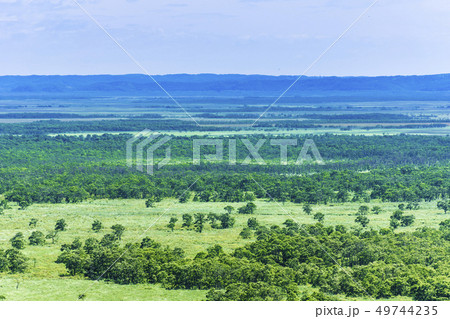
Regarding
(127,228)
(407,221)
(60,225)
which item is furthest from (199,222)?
(407,221)

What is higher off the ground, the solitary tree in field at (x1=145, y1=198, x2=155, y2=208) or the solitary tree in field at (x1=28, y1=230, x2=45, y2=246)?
the solitary tree in field at (x1=28, y1=230, x2=45, y2=246)

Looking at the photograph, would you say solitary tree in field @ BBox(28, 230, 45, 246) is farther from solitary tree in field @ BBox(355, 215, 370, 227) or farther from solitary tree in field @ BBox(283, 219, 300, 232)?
solitary tree in field @ BBox(355, 215, 370, 227)

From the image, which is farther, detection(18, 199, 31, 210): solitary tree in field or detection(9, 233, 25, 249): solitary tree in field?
detection(18, 199, 31, 210): solitary tree in field

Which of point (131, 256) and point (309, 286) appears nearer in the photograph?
point (309, 286)

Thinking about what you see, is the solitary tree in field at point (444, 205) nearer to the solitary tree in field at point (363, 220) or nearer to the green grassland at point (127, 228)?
the green grassland at point (127, 228)

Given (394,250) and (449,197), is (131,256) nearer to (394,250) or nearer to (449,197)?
(394,250)

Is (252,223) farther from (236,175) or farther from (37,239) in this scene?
(236,175)

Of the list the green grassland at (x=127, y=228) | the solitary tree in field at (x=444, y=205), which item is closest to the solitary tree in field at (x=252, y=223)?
the green grassland at (x=127, y=228)

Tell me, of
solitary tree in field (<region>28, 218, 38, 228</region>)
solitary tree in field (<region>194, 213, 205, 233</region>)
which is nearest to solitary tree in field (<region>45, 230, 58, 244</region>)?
solitary tree in field (<region>28, 218, 38, 228</region>)

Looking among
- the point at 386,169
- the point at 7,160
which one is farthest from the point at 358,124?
the point at 7,160
